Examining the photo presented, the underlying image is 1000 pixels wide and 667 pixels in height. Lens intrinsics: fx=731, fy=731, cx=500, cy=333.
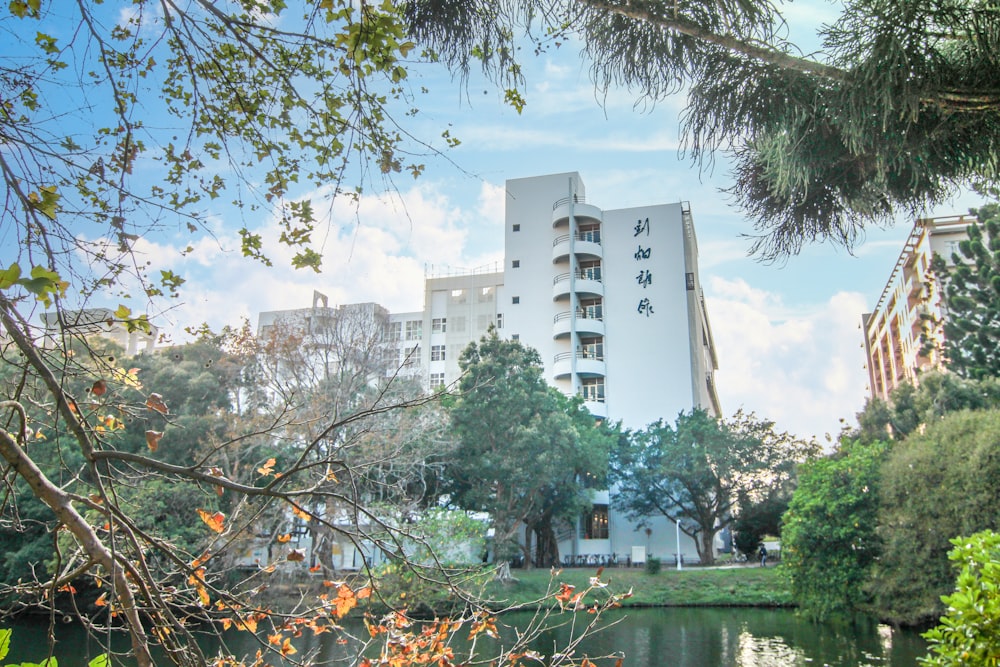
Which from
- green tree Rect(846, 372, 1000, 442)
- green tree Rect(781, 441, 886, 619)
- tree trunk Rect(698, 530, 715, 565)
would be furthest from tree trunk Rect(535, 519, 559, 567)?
green tree Rect(781, 441, 886, 619)

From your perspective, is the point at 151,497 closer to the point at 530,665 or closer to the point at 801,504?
the point at 530,665

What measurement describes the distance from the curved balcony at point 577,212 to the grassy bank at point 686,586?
15923 millimetres

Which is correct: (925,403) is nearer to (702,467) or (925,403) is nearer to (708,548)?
(702,467)

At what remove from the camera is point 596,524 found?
3086cm

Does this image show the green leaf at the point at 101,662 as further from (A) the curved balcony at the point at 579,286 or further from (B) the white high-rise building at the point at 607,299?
(A) the curved balcony at the point at 579,286

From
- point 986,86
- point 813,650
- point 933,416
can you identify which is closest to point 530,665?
point 813,650

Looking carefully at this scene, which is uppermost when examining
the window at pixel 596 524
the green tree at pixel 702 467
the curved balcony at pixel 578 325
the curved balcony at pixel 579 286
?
the curved balcony at pixel 579 286

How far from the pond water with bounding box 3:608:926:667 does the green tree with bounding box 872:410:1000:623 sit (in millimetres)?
879

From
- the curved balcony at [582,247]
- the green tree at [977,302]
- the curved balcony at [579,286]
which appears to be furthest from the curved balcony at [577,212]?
the green tree at [977,302]

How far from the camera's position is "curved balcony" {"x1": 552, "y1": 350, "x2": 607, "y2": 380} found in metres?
31.3

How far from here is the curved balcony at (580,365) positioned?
31312 millimetres

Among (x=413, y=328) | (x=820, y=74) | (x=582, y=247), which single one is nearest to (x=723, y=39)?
(x=820, y=74)

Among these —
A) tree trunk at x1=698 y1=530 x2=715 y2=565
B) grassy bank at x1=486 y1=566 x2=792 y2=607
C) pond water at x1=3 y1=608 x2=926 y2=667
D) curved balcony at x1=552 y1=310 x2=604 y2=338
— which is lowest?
pond water at x1=3 y1=608 x2=926 y2=667

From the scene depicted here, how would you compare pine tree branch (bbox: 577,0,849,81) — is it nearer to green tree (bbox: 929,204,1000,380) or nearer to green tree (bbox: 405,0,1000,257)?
green tree (bbox: 405,0,1000,257)
